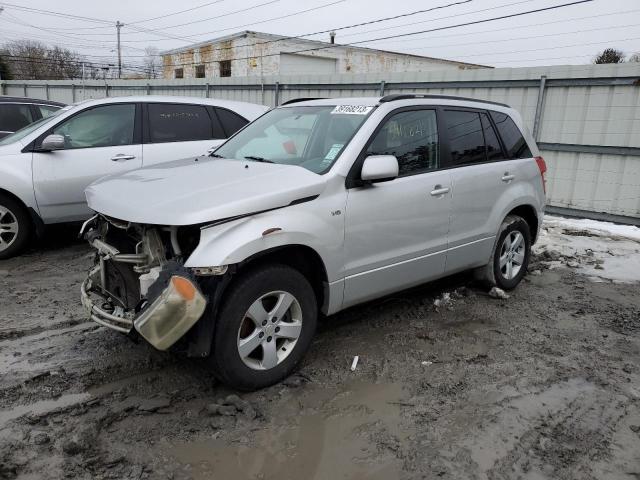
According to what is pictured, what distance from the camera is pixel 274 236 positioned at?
10.1ft

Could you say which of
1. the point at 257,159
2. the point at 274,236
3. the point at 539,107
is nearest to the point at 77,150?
the point at 257,159

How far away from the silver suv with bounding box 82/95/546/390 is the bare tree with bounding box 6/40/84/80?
5709 centimetres

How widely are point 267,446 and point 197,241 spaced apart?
1.22 meters

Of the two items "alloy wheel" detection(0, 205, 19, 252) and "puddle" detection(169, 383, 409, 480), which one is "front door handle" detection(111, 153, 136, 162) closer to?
"alloy wheel" detection(0, 205, 19, 252)

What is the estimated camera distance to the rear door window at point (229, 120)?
22.6 feet

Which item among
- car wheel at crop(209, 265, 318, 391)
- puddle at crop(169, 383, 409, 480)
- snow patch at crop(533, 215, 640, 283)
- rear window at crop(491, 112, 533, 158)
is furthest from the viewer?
snow patch at crop(533, 215, 640, 283)

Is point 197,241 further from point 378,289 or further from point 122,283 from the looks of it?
point 378,289

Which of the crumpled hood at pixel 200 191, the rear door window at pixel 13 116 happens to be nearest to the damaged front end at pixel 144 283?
the crumpled hood at pixel 200 191

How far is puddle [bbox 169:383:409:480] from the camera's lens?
8.53 feet

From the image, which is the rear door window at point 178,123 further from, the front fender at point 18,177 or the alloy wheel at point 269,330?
the alloy wheel at point 269,330

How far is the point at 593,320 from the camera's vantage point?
470 cm

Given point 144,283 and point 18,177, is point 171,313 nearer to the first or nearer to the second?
point 144,283

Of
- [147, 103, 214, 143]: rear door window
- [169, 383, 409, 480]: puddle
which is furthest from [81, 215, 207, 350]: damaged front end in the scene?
[147, 103, 214, 143]: rear door window

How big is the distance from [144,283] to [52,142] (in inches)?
133
